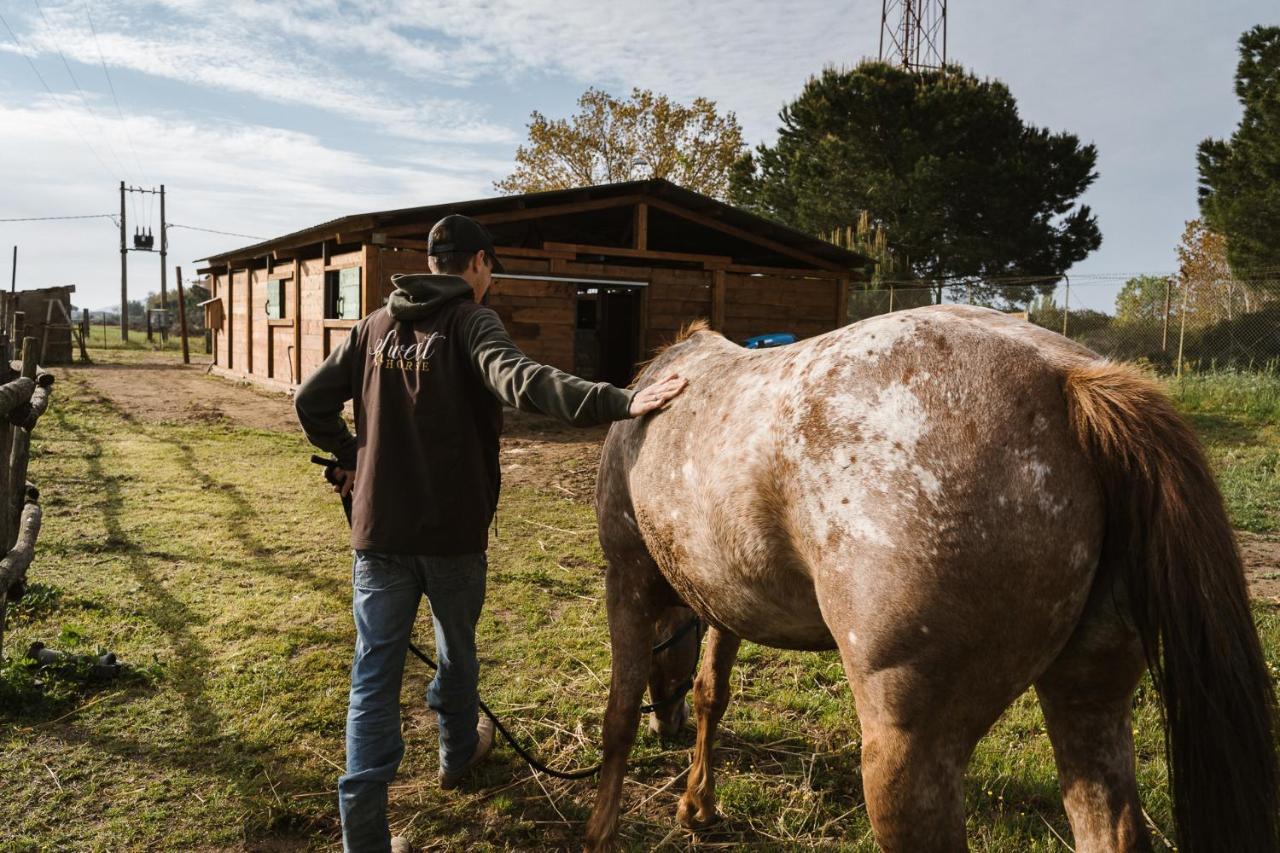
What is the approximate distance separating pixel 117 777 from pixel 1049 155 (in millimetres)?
30788

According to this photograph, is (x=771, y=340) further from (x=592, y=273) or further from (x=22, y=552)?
(x=22, y=552)

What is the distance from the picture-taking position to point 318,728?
11.4 feet

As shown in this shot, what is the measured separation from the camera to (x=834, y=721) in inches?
139

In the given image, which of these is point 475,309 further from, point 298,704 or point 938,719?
point 298,704

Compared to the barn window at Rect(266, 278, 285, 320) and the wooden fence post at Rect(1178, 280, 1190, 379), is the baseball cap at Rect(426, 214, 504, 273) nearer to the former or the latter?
the wooden fence post at Rect(1178, 280, 1190, 379)

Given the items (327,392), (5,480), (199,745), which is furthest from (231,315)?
(327,392)

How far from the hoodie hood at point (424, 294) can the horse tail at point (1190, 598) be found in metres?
1.82

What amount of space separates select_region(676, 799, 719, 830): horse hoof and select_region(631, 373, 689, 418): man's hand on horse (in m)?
1.46

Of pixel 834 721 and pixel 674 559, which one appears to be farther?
pixel 834 721

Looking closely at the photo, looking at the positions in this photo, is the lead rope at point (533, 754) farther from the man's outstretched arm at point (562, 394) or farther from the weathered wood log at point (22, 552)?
the weathered wood log at point (22, 552)

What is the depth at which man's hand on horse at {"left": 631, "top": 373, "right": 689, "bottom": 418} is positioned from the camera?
2.35 meters

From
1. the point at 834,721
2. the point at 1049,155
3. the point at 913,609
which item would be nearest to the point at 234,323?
the point at 834,721

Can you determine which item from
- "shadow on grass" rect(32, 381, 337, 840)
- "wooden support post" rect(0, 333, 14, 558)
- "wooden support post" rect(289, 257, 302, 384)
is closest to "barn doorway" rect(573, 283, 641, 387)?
"wooden support post" rect(289, 257, 302, 384)

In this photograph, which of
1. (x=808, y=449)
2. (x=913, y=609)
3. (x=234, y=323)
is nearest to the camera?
(x=913, y=609)
